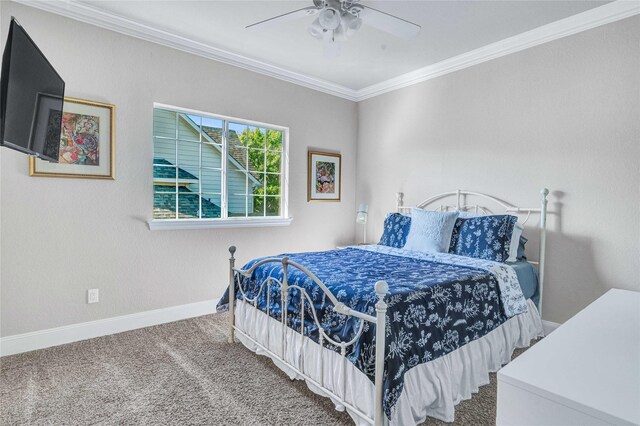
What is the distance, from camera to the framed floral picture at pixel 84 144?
270cm

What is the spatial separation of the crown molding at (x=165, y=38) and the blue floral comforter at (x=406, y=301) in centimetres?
225

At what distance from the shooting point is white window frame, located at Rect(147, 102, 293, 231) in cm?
328

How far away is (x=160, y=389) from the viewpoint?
2.10 meters

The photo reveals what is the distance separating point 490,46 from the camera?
332 centimetres

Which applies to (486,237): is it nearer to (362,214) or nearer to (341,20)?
(362,214)

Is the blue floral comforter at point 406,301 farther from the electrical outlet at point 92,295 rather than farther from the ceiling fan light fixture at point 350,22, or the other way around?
the ceiling fan light fixture at point 350,22

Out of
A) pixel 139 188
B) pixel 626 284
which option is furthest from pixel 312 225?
pixel 626 284

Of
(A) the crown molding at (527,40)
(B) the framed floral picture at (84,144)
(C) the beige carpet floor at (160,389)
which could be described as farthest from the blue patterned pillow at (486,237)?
(B) the framed floral picture at (84,144)

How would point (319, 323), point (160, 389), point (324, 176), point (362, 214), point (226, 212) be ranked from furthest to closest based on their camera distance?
1. point (324, 176)
2. point (362, 214)
3. point (226, 212)
4. point (160, 389)
5. point (319, 323)

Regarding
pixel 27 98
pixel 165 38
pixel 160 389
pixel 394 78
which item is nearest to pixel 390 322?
pixel 160 389

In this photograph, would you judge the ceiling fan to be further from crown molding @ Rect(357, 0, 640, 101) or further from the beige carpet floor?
the beige carpet floor

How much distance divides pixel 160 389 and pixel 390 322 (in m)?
1.51

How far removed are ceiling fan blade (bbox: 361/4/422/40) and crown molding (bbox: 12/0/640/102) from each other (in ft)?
4.83

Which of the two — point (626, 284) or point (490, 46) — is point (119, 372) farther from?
point (490, 46)
